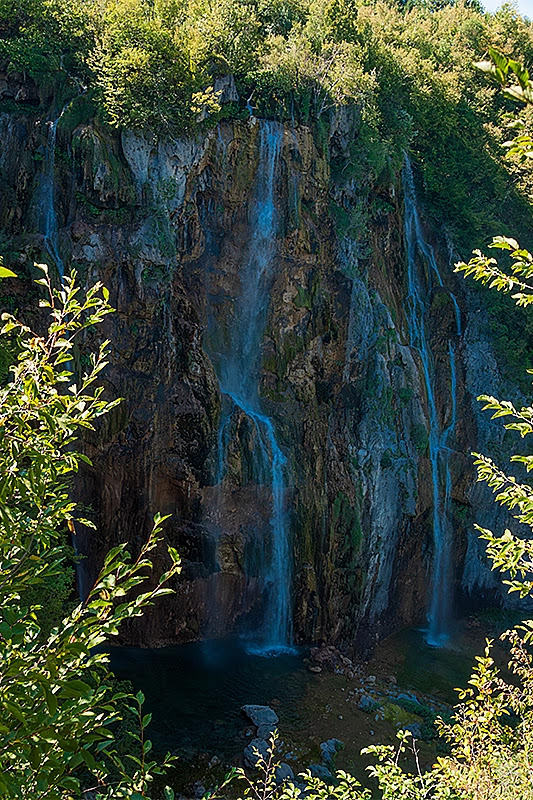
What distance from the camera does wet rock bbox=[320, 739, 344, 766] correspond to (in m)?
10.3

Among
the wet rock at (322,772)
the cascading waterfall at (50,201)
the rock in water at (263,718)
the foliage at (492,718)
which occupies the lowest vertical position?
the wet rock at (322,772)

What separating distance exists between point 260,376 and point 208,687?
681 cm

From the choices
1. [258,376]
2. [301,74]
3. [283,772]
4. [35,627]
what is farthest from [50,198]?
[283,772]

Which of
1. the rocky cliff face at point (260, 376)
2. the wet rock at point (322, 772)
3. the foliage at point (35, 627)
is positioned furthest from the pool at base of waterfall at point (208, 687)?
the foliage at point (35, 627)

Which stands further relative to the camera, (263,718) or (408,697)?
(408,697)

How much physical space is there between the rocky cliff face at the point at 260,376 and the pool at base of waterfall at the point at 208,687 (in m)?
0.62

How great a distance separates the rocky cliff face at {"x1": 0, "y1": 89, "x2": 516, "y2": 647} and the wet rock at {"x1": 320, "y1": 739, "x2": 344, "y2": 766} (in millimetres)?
3372

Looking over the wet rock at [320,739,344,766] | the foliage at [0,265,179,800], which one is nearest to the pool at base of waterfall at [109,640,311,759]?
the wet rock at [320,739,344,766]

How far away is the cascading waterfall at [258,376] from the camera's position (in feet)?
45.2

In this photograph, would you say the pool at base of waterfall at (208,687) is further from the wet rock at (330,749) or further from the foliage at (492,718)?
the foliage at (492,718)

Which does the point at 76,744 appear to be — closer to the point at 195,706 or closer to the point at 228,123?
the point at 195,706

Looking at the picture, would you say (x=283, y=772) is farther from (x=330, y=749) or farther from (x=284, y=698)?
(x=284, y=698)

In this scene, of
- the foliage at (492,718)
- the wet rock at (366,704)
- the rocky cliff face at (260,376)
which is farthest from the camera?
the rocky cliff face at (260,376)

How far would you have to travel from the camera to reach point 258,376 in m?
14.2
